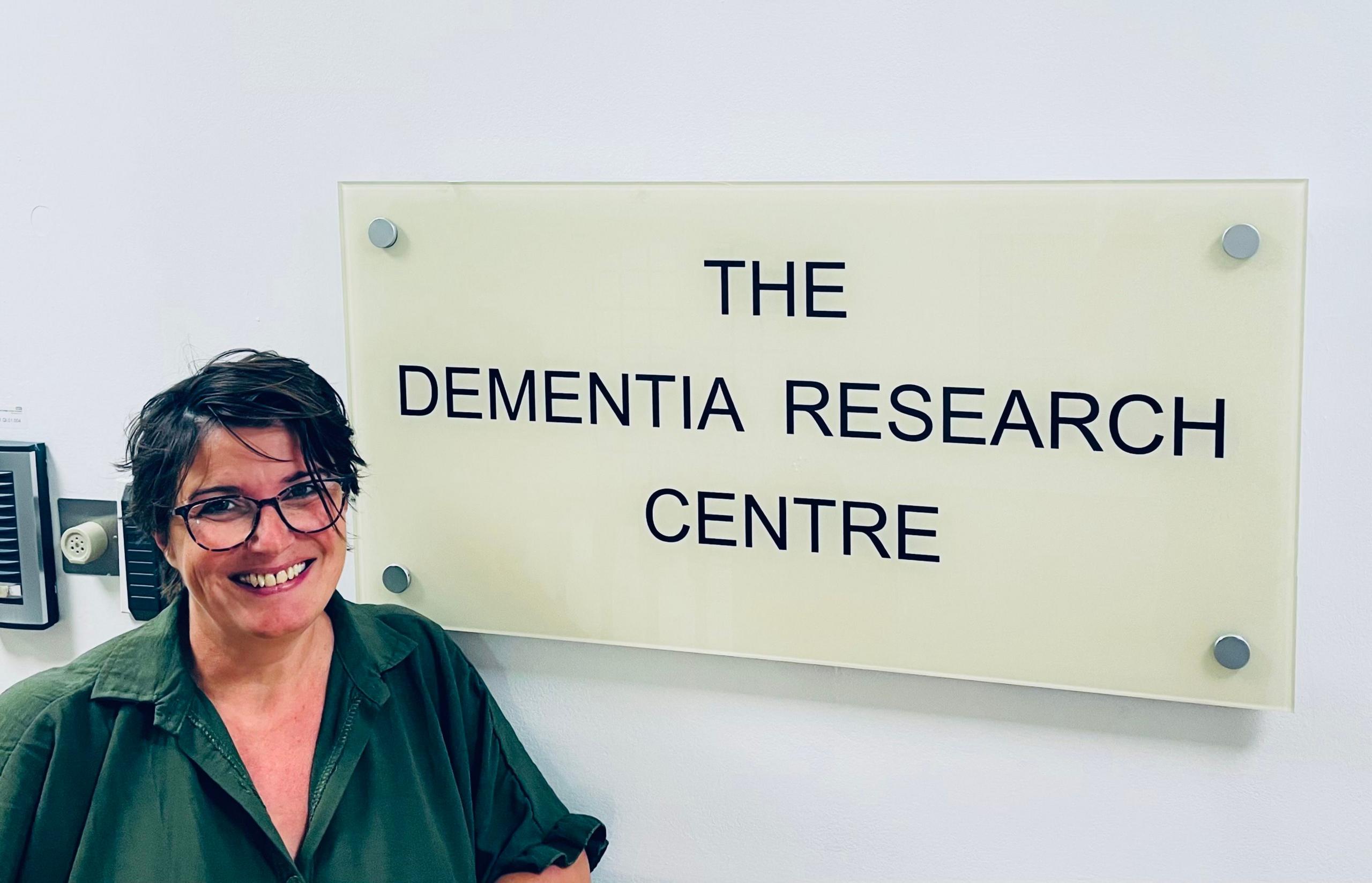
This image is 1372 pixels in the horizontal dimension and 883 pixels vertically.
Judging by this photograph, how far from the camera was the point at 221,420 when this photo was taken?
1.03 m

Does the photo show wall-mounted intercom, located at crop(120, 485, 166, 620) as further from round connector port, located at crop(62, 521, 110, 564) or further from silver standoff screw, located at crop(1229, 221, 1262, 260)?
silver standoff screw, located at crop(1229, 221, 1262, 260)

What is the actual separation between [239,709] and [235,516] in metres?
0.17

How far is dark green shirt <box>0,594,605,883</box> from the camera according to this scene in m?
1.00

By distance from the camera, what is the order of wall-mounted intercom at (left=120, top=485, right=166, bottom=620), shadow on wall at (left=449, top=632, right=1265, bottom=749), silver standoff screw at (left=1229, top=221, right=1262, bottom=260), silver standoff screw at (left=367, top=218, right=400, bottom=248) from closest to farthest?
silver standoff screw at (left=1229, top=221, right=1262, bottom=260), shadow on wall at (left=449, top=632, right=1265, bottom=749), silver standoff screw at (left=367, top=218, right=400, bottom=248), wall-mounted intercom at (left=120, top=485, right=166, bottom=620)

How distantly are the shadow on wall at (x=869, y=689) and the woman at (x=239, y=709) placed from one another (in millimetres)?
134

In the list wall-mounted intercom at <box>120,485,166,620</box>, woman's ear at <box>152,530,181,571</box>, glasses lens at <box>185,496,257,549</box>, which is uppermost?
glasses lens at <box>185,496,257,549</box>

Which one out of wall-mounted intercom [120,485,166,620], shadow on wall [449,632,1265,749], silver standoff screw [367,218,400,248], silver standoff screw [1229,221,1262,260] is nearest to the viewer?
silver standoff screw [1229,221,1262,260]

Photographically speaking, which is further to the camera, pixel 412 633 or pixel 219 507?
pixel 412 633

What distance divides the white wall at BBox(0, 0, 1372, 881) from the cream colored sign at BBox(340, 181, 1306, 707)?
0.04 metres

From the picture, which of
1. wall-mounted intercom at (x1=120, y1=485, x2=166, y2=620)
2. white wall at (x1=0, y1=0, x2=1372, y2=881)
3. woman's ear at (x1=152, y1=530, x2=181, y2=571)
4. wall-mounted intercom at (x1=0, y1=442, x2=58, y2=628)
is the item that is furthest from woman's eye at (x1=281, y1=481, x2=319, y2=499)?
wall-mounted intercom at (x1=0, y1=442, x2=58, y2=628)

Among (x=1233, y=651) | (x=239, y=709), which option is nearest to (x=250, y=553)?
(x=239, y=709)

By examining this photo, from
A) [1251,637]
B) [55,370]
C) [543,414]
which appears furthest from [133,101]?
[1251,637]

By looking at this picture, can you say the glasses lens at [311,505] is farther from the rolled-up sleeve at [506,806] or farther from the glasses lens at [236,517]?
Result: the rolled-up sleeve at [506,806]

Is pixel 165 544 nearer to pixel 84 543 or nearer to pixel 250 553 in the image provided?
pixel 250 553
